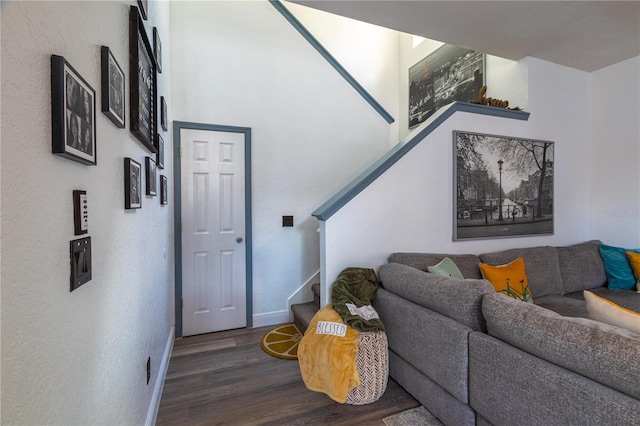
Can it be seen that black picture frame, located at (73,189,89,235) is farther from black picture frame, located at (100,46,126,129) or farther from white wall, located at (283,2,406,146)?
white wall, located at (283,2,406,146)

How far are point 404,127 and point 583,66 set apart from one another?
7.00ft

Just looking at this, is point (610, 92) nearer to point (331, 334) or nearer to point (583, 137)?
point (583, 137)

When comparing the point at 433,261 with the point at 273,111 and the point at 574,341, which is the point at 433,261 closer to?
the point at 574,341

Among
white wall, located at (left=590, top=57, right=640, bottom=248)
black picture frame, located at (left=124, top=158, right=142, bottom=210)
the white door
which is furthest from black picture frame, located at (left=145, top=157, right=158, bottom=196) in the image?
white wall, located at (left=590, top=57, right=640, bottom=248)

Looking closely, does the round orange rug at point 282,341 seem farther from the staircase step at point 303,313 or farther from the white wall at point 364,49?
the white wall at point 364,49

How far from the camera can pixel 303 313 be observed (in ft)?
9.83

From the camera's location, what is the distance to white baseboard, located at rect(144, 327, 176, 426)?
5.46 ft

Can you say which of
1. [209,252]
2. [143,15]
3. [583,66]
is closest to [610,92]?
[583,66]

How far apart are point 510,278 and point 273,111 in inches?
108

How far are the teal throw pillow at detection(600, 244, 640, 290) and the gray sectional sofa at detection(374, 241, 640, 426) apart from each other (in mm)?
469

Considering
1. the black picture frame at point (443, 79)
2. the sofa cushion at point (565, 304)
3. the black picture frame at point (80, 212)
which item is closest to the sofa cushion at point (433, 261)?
the sofa cushion at point (565, 304)

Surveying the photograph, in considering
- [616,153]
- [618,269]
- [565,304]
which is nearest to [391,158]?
[565,304]

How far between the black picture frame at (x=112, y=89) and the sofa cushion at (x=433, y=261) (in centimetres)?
202

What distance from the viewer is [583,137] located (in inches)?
134
